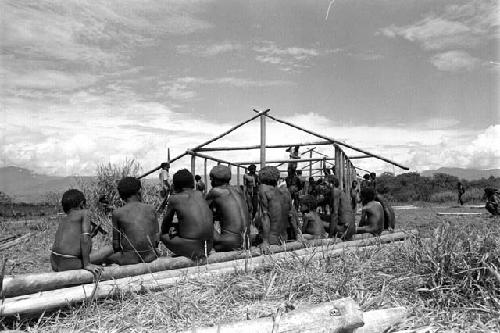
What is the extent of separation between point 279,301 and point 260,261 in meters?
1.00

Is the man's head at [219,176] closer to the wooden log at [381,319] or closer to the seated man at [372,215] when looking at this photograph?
the seated man at [372,215]

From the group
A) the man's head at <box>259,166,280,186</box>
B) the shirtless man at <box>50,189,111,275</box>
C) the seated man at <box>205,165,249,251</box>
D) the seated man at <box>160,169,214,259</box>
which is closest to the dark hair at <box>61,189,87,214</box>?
the shirtless man at <box>50,189,111,275</box>

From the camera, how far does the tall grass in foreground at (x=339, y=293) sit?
3998 mm

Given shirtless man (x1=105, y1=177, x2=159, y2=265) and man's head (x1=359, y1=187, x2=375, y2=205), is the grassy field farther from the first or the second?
man's head (x1=359, y1=187, x2=375, y2=205)

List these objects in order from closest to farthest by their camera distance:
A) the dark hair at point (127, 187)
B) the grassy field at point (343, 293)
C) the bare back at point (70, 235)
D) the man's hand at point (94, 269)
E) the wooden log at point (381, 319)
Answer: the wooden log at point (381, 319) < the grassy field at point (343, 293) < the man's hand at point (94, 269) < the bare back at point (70, 235) < the dark hair at point (127, 187)

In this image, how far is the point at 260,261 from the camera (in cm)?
527


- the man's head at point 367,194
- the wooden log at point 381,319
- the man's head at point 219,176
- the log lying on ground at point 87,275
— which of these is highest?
the man's head at point 219,176

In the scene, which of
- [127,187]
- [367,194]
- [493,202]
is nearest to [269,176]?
[367,194]

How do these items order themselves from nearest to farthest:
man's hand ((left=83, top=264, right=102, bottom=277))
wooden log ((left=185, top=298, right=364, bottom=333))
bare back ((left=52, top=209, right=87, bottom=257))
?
wooden log ((left=185, top=298, right=364, bottom=333)) → man's hand ((left=83, top=264, right=102, bottom=277)) → bare back ((left=52, top=209, right=87, bottom=257))

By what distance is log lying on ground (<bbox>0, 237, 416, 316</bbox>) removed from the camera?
4.00 metres

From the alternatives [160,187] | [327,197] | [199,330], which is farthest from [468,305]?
[160,187]

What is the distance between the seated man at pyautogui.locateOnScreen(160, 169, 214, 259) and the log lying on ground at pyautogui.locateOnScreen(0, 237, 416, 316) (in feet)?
1.26

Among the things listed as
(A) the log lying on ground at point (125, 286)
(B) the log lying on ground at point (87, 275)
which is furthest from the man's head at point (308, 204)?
(A) the log lying on ground at point (125, 286)

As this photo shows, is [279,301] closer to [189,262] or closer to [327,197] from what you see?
[189,262]
